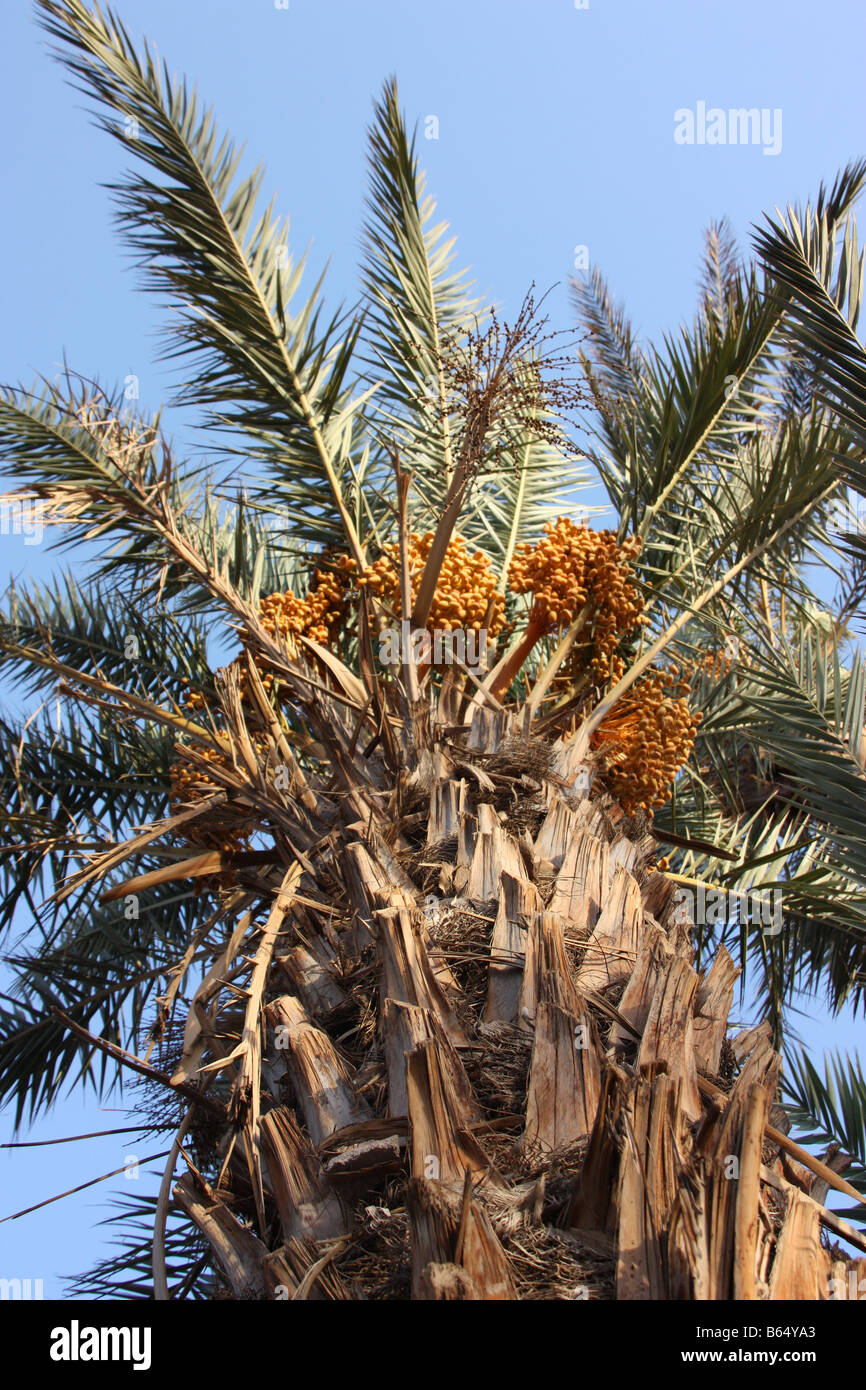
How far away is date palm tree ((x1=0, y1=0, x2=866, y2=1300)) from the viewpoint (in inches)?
98.3

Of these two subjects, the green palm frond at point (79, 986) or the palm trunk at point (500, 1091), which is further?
the green palm frond at point (79, 986)

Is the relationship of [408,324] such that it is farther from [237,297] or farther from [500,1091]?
[500,1091]

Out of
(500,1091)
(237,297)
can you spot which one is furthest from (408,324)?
(500,1091)

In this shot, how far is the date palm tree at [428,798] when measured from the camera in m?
2.50

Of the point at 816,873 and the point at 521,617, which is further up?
the point at 521,617

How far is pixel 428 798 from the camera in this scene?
13.0 feet

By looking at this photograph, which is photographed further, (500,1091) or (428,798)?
(428,798)

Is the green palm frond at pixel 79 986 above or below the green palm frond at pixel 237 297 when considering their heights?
below

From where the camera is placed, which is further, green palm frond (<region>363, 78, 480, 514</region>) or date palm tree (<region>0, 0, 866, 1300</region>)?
green palm frond (<region>363, 78, 480, 514</region>)

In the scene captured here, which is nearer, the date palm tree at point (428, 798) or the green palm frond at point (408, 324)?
the date palm tree at point (428, 798)
